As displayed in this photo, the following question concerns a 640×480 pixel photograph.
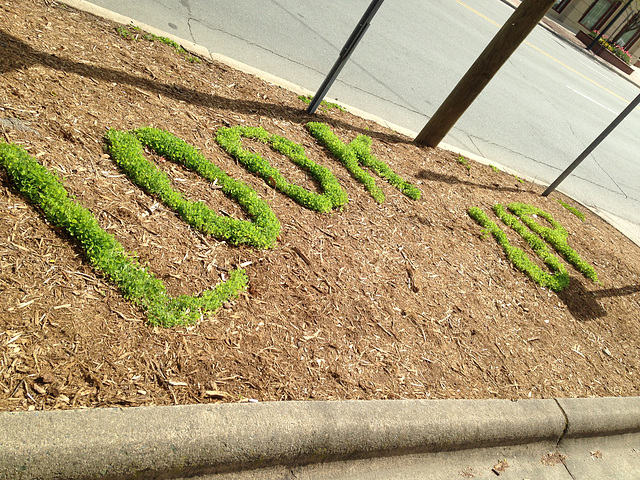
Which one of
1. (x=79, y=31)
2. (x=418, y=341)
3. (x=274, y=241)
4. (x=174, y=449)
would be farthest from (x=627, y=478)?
(x=79, y=31)

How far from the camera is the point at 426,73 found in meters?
9.17

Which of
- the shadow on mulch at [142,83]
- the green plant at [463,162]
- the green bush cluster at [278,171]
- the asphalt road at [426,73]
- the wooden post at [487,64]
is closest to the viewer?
the shadow on mulch at [142,83]

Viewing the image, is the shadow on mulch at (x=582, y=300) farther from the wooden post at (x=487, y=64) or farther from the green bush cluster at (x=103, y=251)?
the green bush cluster at (x=103, y=251)

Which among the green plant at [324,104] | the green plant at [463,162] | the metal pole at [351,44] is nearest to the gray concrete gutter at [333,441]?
the green plant at [463,162]

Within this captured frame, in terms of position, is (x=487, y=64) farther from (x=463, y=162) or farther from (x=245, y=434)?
(x=245, y=434)

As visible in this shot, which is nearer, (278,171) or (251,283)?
(251,283)

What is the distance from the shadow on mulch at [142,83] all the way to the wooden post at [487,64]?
901mm

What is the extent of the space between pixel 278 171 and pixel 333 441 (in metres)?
2.42

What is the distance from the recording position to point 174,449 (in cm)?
204

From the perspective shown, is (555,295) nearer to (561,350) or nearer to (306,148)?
(561,350)

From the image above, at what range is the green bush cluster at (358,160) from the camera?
4.70 meters

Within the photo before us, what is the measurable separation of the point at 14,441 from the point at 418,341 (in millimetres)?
2474

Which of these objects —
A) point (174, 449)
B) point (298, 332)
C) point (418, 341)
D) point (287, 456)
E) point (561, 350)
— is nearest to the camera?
point (174, 449)

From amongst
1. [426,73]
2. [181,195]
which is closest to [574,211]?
[426,73]
